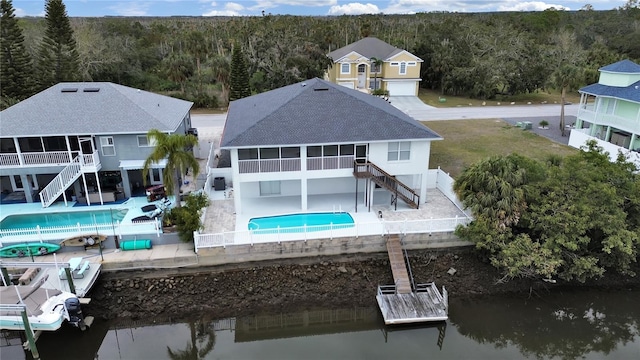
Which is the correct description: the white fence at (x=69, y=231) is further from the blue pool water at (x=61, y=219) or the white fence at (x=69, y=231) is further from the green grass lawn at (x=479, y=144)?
the green grass lawn at (x=479, y=144)

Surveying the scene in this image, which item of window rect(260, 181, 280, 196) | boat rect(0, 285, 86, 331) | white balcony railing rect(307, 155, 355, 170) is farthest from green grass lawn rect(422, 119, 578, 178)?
boat rect(0, 285, 86, 331)

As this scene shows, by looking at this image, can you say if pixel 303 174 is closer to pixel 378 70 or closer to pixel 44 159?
pixel 44 159

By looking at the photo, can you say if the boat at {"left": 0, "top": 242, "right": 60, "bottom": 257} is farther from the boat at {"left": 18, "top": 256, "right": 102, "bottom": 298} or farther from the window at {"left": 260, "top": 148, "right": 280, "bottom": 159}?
the window at {"left": 260, "top": 148, "right": 280, "bottom": 159}

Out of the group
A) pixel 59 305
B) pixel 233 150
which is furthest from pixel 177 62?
pixel 59 305

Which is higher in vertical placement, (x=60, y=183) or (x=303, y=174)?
(x=303, y=174)

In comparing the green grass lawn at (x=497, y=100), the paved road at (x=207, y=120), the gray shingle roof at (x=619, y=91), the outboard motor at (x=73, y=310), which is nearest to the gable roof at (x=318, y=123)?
the outboard motor at (x=73, y=310)

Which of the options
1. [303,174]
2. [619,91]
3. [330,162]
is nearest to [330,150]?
[330,162]
